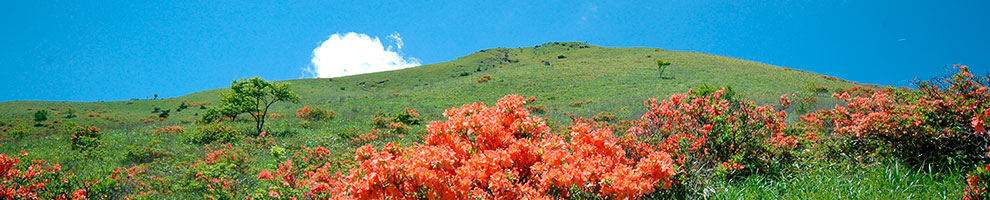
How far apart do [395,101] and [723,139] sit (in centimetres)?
3882

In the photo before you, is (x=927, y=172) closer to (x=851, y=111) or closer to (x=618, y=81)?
(x=851, y=111)

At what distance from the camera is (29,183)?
768 centimetres

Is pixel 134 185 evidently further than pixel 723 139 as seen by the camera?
Yes

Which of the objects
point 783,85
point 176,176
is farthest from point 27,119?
point 783,85

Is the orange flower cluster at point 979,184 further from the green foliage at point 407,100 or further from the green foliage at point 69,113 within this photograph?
the green foliage at point 69,113

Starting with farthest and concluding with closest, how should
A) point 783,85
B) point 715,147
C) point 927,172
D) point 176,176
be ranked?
point 783,85
point 176,176
point 715,147
point 927,172

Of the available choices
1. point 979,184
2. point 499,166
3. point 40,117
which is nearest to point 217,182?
point 499,166

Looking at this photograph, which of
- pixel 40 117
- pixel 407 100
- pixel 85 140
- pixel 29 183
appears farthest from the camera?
pixel 407 100

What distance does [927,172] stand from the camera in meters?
5.55

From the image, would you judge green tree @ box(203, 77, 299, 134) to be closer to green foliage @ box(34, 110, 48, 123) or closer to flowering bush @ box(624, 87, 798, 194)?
flowering bush @ box(624, 87, 798, 194)

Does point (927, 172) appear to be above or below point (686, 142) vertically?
below

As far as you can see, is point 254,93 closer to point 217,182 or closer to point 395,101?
point 217,182

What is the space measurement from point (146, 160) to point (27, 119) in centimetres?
3378

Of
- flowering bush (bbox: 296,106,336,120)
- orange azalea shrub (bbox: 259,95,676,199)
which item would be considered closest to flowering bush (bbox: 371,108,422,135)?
flowering bush (bbox: 296,106,336,120)
